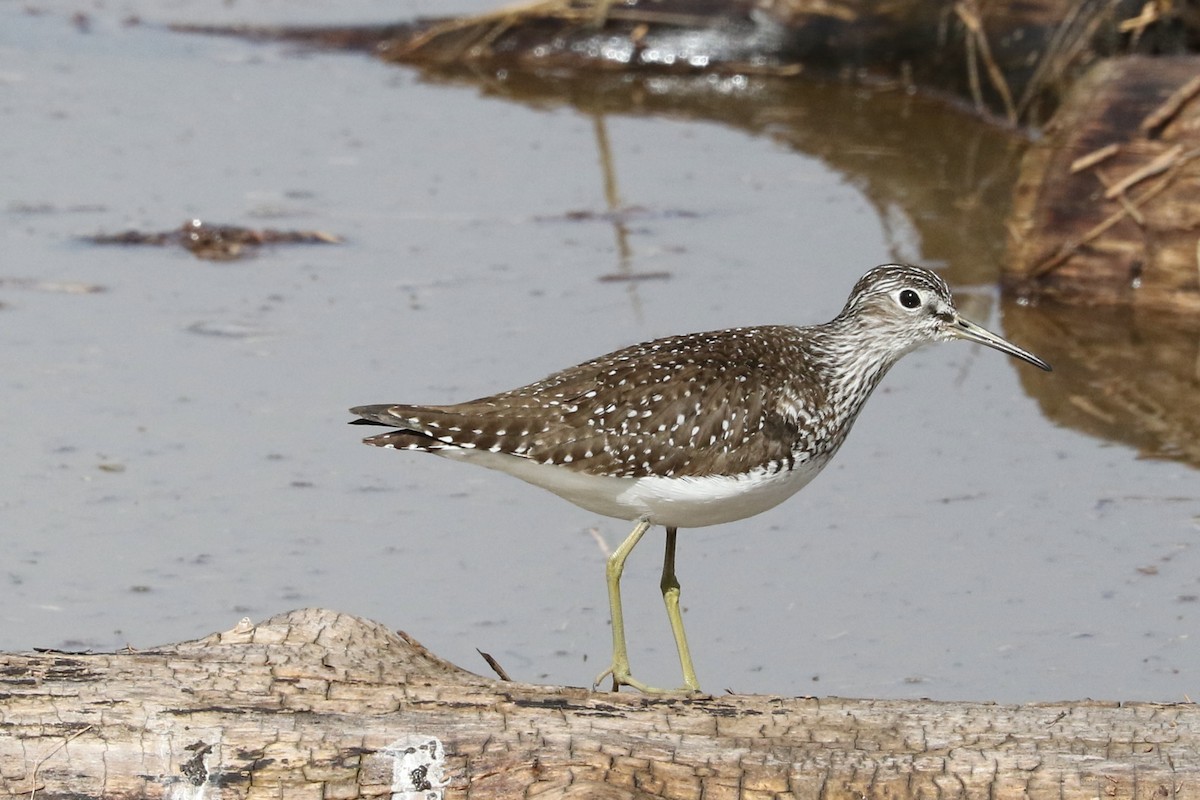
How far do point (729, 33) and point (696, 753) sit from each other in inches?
405

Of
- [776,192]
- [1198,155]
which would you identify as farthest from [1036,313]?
[776,192]

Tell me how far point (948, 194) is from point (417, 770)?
26.2 ft

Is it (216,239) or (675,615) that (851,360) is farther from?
(216,239)

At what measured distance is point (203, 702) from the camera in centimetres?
431

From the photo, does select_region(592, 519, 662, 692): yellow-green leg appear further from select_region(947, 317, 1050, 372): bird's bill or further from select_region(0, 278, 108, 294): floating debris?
select_region(0, 278, 108, 294): floating debris

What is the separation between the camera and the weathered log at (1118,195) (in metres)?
9.16

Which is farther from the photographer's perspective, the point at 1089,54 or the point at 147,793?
the point at 1089,54

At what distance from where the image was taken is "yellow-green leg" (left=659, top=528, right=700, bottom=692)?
18.2 feet

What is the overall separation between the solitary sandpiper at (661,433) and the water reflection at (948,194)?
2726 millimetres

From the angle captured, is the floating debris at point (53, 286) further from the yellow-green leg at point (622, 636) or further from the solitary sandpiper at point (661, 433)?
the yellow-green leg at point (622, 636)

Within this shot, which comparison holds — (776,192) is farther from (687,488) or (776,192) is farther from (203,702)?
(203,702)

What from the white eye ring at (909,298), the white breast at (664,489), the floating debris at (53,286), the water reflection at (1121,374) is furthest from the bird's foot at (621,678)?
the floating debris at (53,286)

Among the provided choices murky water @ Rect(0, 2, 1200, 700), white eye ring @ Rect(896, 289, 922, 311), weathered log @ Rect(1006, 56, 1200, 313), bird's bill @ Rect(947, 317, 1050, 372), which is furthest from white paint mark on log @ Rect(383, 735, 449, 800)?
weathered log @ Rect(1006, 56, 1200, 313)

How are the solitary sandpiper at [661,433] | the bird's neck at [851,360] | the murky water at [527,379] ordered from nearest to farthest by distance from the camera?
1. the solitary sandpiper at [661,433]
2. the bird's neck at [851,360]
3. the murky water at [527,379]
